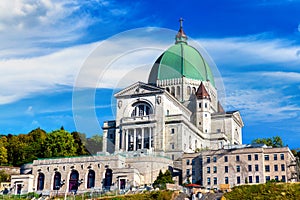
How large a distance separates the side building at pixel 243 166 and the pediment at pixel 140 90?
20901 mm

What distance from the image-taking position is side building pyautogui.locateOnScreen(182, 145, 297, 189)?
91.2 meters

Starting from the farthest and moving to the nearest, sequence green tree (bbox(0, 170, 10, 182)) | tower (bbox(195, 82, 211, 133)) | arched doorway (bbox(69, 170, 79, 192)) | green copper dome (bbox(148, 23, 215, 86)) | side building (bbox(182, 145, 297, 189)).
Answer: green copper dome (bbox(148, 23, 215, 86)) < tower (bbox(195, 82, 211, 133)) < green tree (bbox(0, 170, 10, 182)) < arched doorway (bbox(69, 170, 79, 192)) < side building (bbox(182, 145, 297, 189))

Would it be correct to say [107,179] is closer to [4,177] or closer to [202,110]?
[4,177]

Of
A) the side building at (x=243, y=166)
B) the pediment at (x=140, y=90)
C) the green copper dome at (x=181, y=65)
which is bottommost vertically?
the side building at (x=243, y=166)

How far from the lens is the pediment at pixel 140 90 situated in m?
111

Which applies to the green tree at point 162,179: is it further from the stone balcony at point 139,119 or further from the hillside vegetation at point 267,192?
the stone balcony at point 139,119

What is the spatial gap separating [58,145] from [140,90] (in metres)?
21.3

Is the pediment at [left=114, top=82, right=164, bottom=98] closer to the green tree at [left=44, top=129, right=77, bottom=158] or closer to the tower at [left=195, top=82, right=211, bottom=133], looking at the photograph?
the green tree at [left=44, top=129, right=77, bottom=158]

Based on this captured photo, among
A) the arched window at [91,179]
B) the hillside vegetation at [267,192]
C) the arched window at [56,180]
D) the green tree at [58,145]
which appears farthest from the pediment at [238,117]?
the hillside vegetation at [267,192]

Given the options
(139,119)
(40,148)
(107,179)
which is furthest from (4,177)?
(139,119)

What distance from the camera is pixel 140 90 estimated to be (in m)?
112

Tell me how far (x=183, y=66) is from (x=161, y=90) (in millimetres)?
20102

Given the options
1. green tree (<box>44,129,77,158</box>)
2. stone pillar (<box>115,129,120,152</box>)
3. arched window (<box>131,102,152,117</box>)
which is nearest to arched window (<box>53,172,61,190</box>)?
green tree (<box>44,129,77,158</box>)

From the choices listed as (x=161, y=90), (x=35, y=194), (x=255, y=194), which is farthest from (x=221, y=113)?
(x=255, y=194)
